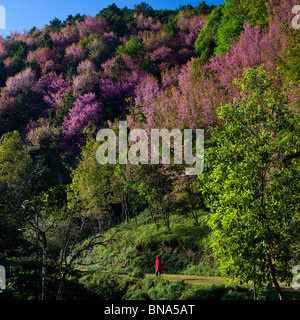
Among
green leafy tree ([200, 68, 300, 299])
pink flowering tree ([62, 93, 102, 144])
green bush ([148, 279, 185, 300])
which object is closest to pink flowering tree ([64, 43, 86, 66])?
pink flowering tree ([62, 93, 102, 144])

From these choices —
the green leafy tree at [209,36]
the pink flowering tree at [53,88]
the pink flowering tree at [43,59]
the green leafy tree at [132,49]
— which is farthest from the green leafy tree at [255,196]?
the pink flowering tree at [43,59]

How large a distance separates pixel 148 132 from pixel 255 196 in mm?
13629

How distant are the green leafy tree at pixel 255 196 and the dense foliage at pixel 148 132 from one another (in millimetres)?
32

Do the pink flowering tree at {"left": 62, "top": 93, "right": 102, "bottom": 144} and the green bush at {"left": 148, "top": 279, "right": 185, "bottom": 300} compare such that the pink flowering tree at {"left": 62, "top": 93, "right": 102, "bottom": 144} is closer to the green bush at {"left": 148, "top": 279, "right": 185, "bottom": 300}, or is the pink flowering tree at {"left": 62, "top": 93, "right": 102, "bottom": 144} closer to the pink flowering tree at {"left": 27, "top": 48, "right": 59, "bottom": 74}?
the pink flowering tree at {"left": 27, "top": 48, "right": 59, "bottom": 74}

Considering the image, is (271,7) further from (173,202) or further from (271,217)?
(271,217)

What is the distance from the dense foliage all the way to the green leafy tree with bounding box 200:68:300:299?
3cm

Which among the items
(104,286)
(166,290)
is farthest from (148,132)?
(166,290)

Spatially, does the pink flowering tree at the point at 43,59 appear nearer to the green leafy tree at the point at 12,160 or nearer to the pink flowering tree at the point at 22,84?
the pink flowering tree at the point at 22,84

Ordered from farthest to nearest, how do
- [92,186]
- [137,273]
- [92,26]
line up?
[92,26] < [92,186] < [137,273]

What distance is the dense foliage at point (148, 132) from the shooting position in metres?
5.56

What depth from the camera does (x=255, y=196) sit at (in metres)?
6.01

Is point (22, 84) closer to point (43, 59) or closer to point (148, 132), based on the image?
point (43, 59)
